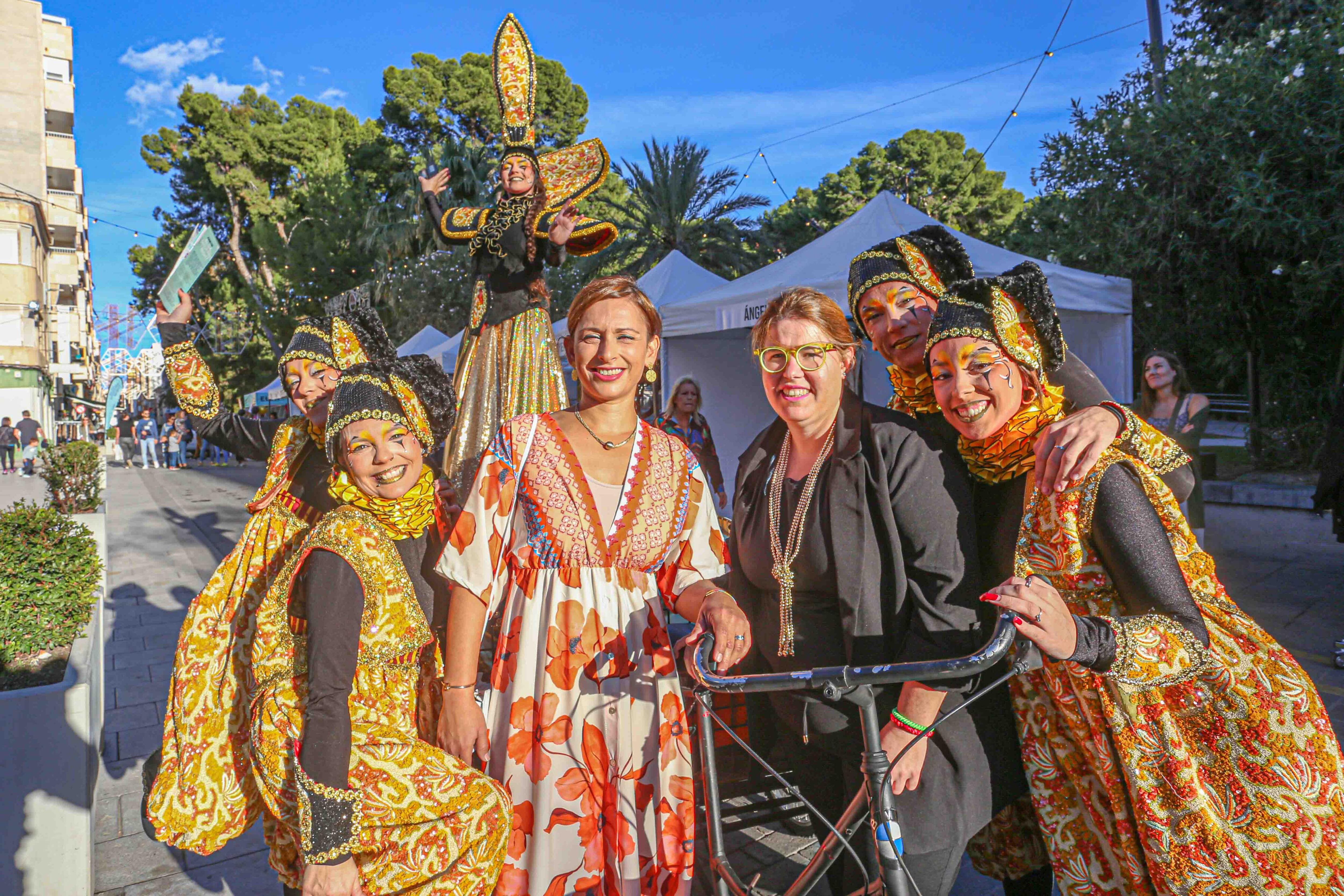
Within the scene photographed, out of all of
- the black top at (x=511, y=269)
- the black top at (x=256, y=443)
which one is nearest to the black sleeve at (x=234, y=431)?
the black top at (x=256, y=443)

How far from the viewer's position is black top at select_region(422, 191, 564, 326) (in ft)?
12.2

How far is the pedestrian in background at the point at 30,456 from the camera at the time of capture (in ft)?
70.3

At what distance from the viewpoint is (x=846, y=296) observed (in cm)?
674

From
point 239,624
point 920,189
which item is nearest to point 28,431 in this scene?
point 239,624

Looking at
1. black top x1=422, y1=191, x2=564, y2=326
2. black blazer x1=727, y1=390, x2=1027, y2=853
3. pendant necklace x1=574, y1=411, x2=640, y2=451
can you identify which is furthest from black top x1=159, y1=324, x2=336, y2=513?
black blazer x1=727, y1=390, x2=1027, y2=853

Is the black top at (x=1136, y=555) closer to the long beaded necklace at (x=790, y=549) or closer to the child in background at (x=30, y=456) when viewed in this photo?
the long beaded necklace at (x=790, y=549)

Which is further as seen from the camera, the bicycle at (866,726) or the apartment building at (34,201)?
the apartment building at (34,201)

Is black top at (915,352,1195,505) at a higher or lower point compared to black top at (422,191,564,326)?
lower

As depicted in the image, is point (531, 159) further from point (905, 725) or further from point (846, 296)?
point (846, 296)

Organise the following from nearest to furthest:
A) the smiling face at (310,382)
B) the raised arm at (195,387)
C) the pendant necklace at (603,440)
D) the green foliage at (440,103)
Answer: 1. the pendant necklace at (603,440)
2. the smiling face at (310,382)
3. the raised arm at (195,387)
4. the green foliage at (440,103)

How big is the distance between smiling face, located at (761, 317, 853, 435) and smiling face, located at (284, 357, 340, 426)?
4.69 ft

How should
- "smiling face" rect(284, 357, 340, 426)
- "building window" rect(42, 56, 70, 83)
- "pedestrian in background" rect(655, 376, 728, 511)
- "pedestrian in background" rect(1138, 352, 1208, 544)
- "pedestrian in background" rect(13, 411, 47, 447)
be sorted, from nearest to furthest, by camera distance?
"smiling face" rect(284, 357, 340, 426) → "pedestrian in background" rect(1138, 352, 1208, 544) → "pedestrian in background" rect(655, 376, 728, 511) → "pedestrian in background" rect(13, 411, 47, 447) → "building window" rect(42, 56, 70, 83)

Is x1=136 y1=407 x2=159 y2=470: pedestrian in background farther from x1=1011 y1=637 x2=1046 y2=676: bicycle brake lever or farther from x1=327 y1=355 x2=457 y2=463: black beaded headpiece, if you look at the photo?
x1=1011 y1=637 x2=1046 y2=676: bicycle brake lever

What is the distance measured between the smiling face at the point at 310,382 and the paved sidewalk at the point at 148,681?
1.87m
